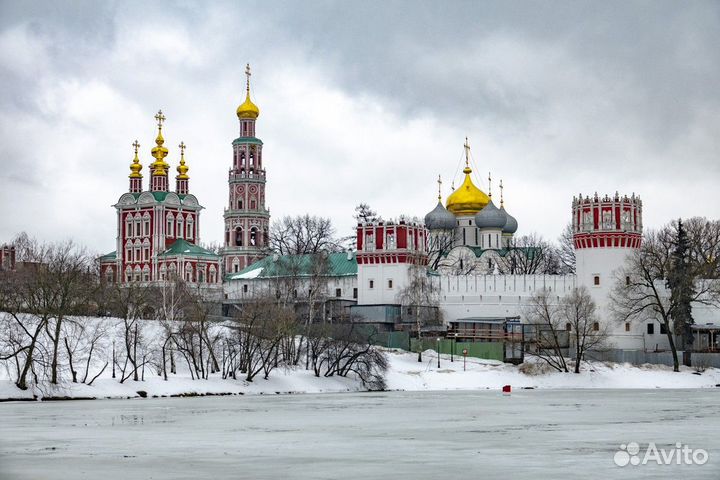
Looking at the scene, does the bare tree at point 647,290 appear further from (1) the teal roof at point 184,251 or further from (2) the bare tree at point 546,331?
(1) the teal roof at point 184,251

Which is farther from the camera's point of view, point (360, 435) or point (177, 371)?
point (177, 371)

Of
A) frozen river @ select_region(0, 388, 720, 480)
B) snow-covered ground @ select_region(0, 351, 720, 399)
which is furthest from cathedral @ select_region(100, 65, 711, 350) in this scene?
frozen river @ select_region(0, 388, 720, 480)

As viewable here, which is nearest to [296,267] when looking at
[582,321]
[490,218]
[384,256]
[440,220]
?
[384,256]

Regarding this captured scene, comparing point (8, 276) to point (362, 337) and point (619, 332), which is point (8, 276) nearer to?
point (362, 337)

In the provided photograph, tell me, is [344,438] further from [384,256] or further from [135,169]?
[135,169]

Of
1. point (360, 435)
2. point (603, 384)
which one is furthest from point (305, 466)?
point (603, 384)

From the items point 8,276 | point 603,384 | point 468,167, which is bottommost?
point 603,384

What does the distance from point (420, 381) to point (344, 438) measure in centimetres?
3207

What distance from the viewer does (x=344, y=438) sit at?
29.3m

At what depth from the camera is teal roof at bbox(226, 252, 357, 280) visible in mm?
83000

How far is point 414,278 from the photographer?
81.3m

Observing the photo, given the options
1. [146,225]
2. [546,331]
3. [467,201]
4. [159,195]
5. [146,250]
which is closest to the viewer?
[546,331]

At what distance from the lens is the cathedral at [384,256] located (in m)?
78.5

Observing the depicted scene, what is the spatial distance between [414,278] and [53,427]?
50.8 metres
